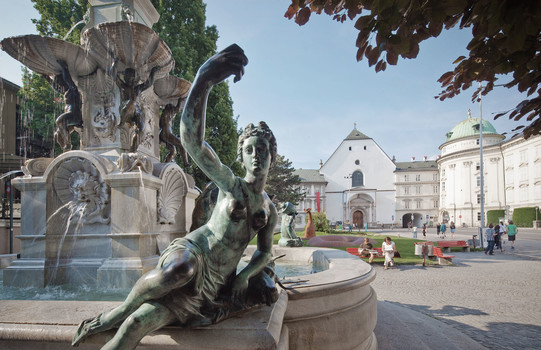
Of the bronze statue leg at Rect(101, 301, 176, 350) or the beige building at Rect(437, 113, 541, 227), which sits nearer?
the bronze statue leg at Rect(101, 301, 176, 350)

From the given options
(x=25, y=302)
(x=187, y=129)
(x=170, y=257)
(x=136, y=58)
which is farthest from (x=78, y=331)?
(x=136, y=58)

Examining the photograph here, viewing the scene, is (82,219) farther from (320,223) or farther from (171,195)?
(320,223)

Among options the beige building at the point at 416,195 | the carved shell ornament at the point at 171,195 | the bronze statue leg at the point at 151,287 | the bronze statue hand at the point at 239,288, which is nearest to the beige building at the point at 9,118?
the carved shell ornament at the point at 171,195

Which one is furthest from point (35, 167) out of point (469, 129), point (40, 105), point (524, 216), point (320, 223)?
point (469, 129)

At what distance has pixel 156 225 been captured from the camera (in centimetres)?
460

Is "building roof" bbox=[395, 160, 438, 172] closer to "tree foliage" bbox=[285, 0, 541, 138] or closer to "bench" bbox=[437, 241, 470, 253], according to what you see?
"bench" bbox=[437, 241, 470, 253]

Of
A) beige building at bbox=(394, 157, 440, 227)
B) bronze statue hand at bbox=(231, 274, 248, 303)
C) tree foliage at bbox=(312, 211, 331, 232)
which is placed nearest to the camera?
bronze statue hand at bbox=(231, 274, 248, 303)

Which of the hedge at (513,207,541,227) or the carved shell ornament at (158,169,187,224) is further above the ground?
the carved shell ornament at (158,169,187,224)

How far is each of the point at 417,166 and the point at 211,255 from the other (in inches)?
2990

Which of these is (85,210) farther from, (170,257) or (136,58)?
(170,257)

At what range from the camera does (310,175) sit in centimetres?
6756

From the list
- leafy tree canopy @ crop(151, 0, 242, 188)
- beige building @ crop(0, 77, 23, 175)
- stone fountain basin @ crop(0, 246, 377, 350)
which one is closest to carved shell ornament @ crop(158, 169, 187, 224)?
stone fountain basin @ crop(0, 246, 377, 350)

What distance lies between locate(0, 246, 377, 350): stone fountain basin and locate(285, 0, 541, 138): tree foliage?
1902 millimetres

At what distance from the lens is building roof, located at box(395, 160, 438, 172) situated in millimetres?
68000
